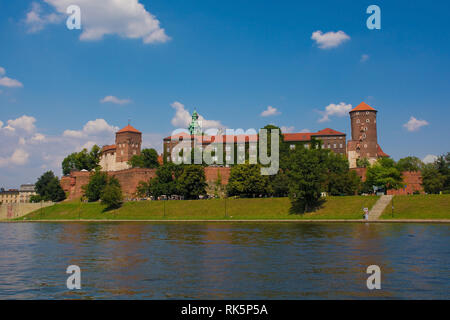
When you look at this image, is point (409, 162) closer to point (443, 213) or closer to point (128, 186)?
point (443, 213)

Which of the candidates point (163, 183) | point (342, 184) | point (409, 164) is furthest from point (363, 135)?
point (163, 183)

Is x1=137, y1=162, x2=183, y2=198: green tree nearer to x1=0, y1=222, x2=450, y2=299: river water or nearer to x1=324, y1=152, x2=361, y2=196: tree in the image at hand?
x1=324, y1=152, x2=361, y2=196: tree

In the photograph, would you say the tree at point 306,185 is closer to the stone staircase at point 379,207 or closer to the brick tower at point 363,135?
the stone staircase at point 379,207

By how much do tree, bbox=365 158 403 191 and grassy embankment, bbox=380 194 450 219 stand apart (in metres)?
13.8

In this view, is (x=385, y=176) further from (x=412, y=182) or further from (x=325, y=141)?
(x=325, y=141)

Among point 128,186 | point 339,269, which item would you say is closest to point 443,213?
point 339,269

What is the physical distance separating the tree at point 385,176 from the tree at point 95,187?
46.5 m

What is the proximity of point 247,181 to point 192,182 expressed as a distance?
376 inches

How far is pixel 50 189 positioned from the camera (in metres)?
96.8

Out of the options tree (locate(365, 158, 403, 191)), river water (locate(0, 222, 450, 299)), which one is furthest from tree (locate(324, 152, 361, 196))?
river water (locate(0, 222, 450, 299))

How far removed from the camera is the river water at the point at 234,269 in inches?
532

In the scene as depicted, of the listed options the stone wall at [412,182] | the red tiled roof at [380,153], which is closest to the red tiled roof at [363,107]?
the red tiled roof at [380,153]

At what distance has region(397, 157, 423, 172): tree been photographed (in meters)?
75.1
